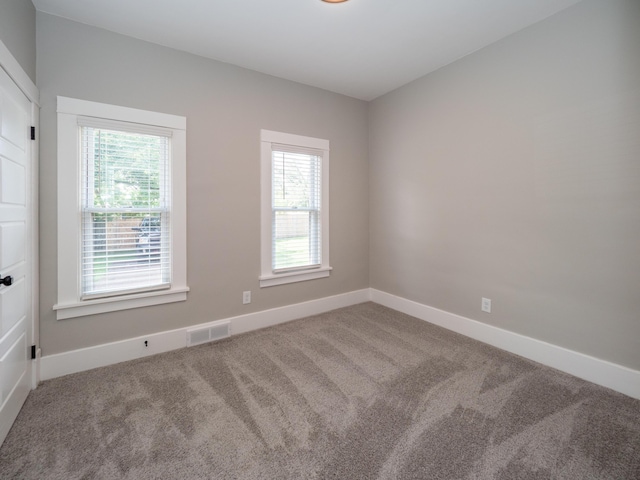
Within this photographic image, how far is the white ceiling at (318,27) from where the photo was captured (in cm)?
221

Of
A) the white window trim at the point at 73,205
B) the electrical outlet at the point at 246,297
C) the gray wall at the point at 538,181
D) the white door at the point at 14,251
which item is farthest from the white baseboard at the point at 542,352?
the white door at the point at 14,251

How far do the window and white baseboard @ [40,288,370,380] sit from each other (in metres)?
0.36

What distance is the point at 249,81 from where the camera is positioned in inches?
123

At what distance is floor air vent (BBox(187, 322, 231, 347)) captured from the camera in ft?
9.30

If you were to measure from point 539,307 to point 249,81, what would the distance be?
137 inches

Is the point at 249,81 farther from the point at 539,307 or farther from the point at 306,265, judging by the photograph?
the point at 539,307

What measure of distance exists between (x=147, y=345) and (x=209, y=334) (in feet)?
1.73

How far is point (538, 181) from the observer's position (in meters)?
2.46

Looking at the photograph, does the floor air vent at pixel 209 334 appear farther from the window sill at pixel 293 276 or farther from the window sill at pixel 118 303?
the window sill at pixel 293 276

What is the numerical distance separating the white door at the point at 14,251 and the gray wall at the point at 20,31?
0.23 m

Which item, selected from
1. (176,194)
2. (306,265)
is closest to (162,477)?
(176,194)

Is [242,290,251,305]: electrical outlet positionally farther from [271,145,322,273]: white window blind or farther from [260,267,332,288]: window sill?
[271,145,322,273]: white window blind

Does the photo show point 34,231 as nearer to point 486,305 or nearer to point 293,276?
point 293,276

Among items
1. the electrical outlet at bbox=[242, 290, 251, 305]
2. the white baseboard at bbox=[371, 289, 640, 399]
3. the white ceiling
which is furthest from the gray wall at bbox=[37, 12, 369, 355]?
the white baseboard at bbox=[371, 289, 640, 399]
